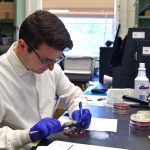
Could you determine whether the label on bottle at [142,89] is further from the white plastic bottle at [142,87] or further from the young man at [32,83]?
the young man at [32,83]

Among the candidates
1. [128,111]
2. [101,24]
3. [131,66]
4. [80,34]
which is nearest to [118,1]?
[101,24]

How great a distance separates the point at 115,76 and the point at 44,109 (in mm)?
784

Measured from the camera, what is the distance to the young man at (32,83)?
115cm

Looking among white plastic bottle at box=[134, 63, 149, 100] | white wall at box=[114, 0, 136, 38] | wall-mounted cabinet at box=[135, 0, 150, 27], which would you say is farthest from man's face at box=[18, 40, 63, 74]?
white wall at box=[114, 0, 136, 38]

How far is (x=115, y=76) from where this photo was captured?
2.13 meters

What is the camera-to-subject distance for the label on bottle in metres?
1.80

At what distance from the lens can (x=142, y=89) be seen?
5.92 ft

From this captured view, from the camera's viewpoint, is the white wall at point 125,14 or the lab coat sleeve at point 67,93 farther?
the white wall at point 125,14

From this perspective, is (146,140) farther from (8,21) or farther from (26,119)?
(8,21)

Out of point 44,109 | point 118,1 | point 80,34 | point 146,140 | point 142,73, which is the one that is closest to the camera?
point 146,140

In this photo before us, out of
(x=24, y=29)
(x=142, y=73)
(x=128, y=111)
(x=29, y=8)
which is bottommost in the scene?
(x=128, y=111)

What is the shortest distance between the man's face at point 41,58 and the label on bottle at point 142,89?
0.67m

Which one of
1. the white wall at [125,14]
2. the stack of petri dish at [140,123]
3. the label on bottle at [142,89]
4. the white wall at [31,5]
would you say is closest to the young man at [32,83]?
the stack of petri dish at [140,123]

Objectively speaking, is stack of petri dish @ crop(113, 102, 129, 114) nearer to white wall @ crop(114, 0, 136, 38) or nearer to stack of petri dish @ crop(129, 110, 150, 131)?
stack of petri dish @ crop(129, 110, 150, 131)
